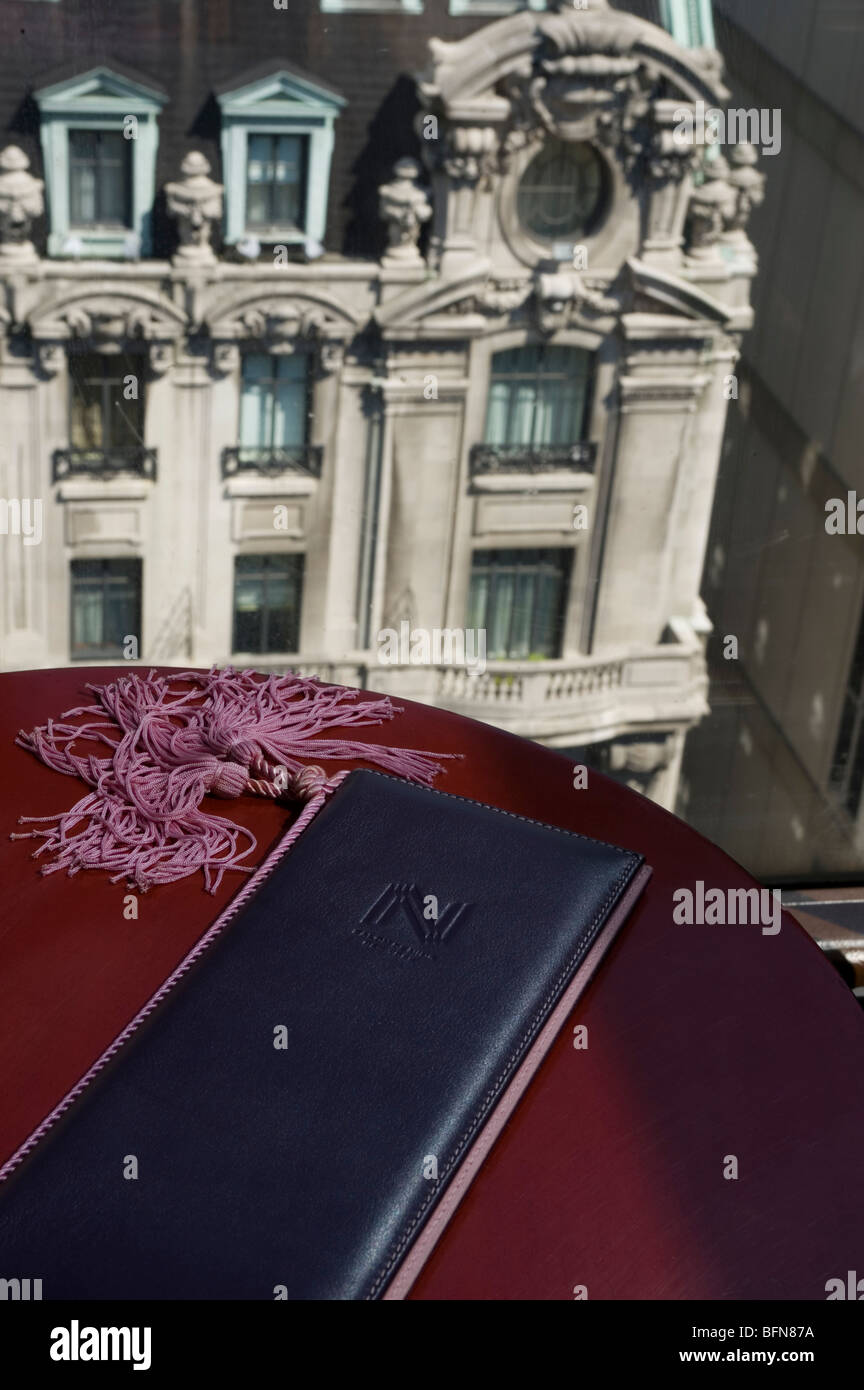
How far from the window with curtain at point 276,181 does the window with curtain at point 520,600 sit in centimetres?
74

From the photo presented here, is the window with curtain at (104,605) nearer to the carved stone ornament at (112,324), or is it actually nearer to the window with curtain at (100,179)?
the carved stone ornament at (112,324)

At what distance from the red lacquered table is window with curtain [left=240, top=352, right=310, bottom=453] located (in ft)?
3.53

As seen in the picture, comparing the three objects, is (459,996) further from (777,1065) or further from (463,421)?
(463,421)

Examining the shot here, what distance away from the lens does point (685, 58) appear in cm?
245

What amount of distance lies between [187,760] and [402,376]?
1.18 meters

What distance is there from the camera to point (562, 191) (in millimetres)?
2584

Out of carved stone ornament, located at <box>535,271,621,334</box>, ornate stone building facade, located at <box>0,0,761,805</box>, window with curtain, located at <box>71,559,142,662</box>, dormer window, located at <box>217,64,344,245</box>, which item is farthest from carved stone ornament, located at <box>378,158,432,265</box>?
window with curtain, located at <box>71,559,142,662</box>

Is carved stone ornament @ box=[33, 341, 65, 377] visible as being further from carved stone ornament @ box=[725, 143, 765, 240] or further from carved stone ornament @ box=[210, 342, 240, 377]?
carved stone ornament @ box=[725, 143, 765, 240]

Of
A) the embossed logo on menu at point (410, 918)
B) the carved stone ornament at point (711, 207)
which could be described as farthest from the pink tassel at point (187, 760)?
the carved stone ornament at point (711, 207)

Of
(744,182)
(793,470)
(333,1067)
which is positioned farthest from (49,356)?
(333,1067)

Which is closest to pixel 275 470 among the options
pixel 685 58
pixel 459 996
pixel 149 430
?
pixel 149 430

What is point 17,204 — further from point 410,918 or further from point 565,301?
point 410,918

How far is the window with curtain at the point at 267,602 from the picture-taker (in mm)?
2805

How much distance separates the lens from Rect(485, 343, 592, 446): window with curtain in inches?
107
